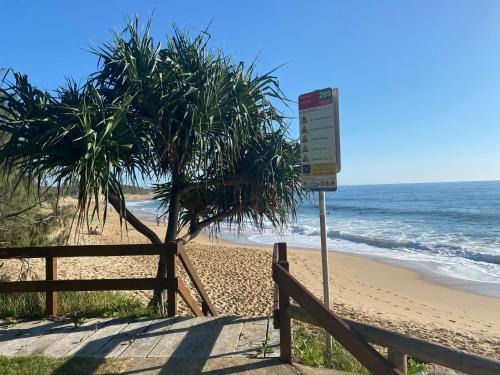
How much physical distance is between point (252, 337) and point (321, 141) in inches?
84.6

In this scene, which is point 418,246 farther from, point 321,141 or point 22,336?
point 22,336

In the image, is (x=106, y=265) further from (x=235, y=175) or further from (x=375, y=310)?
(x=235, y=175)

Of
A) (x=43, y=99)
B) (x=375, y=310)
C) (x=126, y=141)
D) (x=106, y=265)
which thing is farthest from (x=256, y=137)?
(x=106, y=265)

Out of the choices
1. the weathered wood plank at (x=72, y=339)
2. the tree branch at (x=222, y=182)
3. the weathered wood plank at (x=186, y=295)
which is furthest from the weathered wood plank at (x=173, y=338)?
the tree branch at (x=222, y=182)

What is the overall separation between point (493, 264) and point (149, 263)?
14348 millimetres

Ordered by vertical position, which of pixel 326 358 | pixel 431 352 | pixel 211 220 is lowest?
pixel 326 358

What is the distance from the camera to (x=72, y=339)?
4527mm

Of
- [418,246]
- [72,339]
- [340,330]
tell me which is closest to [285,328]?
[340,330]

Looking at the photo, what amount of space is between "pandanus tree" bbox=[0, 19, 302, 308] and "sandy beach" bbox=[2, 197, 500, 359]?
1755 mm

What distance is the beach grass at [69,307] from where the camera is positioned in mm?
5480

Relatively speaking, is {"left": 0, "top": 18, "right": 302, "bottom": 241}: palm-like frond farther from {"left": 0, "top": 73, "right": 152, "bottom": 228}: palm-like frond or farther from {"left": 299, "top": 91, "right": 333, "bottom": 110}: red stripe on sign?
{"left": 299, "top": 91, "right": 333, "bottom": 110}: red stripe on sign

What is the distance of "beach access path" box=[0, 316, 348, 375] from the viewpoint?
3773 millimetres

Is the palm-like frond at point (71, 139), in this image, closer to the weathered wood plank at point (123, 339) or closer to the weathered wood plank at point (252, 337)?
the weathered wood plank at point (123, 339)

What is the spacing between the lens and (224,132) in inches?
216
